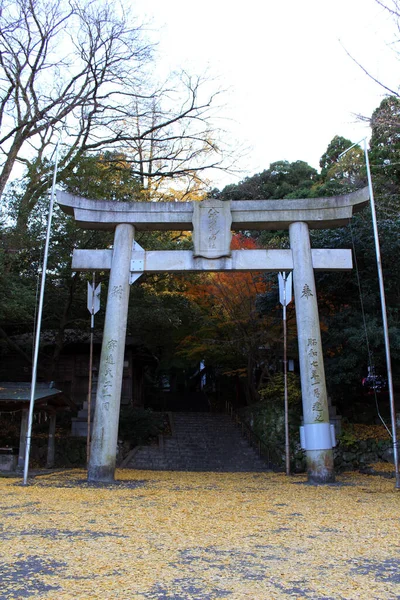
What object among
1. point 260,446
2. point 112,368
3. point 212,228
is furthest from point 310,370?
point 260,446

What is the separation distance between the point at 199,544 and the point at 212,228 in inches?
267

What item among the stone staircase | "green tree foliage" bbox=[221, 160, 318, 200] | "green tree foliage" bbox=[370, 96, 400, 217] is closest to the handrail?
the stone staircase

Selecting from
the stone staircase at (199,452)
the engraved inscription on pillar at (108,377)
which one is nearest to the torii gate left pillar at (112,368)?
the engraved inscription on pillar at (108,377)

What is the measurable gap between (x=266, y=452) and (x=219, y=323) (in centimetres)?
462

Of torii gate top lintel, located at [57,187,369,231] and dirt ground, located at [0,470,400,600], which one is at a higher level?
torii gate top lintel, located at [57,187,369,231]

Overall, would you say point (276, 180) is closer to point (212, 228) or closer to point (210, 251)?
point (212, 228)

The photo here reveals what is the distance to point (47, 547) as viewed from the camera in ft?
15.3

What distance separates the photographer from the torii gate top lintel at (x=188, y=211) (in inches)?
416

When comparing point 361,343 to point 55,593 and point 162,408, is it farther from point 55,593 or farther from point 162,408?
point 162,408

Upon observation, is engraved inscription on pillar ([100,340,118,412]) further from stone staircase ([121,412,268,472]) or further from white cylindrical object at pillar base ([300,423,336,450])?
stone staircase ([121,412,268,472])

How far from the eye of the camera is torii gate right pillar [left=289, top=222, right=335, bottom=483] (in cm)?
943

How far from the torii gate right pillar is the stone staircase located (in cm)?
634

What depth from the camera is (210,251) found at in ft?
34.0

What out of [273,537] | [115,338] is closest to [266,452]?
[115,338]
